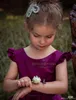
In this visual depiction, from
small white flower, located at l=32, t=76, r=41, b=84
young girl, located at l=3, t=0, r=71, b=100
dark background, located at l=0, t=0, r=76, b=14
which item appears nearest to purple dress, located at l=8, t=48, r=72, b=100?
young girl, located at l=3, t=0, r=71, b=100

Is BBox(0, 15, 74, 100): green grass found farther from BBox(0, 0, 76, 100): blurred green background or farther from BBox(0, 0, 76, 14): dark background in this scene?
BBox(0, 0, 76, 14): dark background

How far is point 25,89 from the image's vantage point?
2.49 m

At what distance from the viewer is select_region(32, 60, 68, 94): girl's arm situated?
256 cm

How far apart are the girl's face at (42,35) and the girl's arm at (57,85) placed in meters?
0.23

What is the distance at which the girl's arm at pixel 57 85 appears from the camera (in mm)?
2557

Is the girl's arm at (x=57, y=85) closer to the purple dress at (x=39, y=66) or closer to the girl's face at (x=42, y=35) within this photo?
the purple dress at (x=39, y=66)

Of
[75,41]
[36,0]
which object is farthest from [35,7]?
[75,41]

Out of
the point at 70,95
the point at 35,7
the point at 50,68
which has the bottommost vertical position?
the point at 70,95

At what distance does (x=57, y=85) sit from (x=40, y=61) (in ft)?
0.69

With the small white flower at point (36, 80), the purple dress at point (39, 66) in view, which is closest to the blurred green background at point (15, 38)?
the purple dress at point (39, 66)

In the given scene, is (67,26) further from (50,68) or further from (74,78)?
(50,68)

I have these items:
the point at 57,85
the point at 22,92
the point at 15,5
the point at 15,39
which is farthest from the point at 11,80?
the point at 15,5

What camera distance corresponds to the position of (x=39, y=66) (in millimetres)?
2684

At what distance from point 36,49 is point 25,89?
0.33 metres
